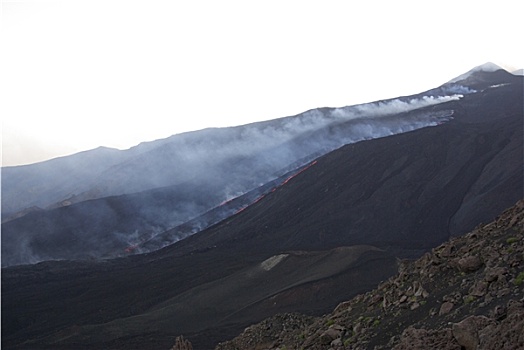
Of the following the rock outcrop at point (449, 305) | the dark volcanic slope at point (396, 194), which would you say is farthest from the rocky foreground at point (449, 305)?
the dark volcanic slope at point (396, 194)

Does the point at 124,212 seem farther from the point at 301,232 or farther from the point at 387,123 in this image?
the point at 387,123

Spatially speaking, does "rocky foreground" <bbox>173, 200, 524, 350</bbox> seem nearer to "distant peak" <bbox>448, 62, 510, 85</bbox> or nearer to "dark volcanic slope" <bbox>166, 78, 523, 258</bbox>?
"dark volcanic slope" <bbox>166, 78, 523, 258</bbox>

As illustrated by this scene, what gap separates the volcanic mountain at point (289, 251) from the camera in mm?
25766

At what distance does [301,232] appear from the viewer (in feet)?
116

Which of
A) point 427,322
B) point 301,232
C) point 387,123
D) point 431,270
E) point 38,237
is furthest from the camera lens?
point 387,123

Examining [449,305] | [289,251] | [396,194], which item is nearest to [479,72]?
[396,194]

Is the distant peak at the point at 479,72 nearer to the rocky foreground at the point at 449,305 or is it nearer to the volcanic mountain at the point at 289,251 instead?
the volcanic mountain at the point at 289,251

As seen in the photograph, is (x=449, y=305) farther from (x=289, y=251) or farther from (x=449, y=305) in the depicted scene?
(x=289, y=251)

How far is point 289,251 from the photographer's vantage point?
32.0m

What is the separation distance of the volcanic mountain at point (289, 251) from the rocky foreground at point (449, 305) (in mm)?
12953

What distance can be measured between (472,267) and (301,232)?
2615 centimetres

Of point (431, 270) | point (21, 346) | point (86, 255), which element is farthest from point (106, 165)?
point (431, 270)

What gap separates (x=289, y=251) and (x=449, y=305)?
23619mm

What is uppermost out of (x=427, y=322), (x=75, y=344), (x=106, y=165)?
(x=106, y=165)
